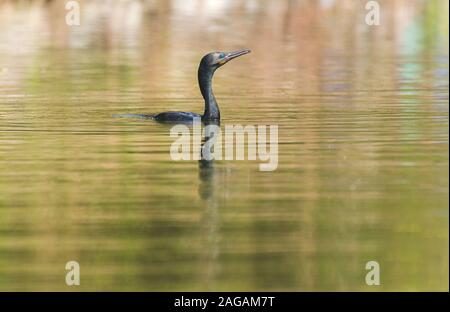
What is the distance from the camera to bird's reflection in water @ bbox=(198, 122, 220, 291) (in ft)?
34.4

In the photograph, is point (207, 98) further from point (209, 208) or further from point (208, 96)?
point (209, 208)

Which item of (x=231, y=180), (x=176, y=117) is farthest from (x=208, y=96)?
→ (x=231, y=180)

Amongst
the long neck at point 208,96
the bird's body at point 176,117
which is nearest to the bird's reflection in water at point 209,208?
the bird's body at point 176,117

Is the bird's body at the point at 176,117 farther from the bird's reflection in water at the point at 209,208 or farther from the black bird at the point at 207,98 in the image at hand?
the bird's reflection in water at the point at 209,208

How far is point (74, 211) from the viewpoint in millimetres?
12539

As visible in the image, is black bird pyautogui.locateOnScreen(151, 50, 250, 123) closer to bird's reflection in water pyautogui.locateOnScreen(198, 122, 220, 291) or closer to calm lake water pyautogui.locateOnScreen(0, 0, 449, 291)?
calm lake water pyautogui.locateOnScreen(0, 0, 449, 291)

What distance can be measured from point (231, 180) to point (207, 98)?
536cm

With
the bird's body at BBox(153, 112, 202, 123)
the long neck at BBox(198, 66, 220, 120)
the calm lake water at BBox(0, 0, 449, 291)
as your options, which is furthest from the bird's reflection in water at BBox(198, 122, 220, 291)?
Result: the long neck at BBox(198, 66, 220, 120)

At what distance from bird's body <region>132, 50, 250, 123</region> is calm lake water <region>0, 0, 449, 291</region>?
0.28 metres

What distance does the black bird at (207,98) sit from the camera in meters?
18.4

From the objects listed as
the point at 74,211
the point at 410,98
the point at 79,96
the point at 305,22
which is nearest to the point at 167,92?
the point at 79,96

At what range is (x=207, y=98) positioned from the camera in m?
19.2

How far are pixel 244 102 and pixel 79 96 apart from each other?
104 inches

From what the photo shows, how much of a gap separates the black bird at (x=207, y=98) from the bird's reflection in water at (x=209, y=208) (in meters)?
0.87
